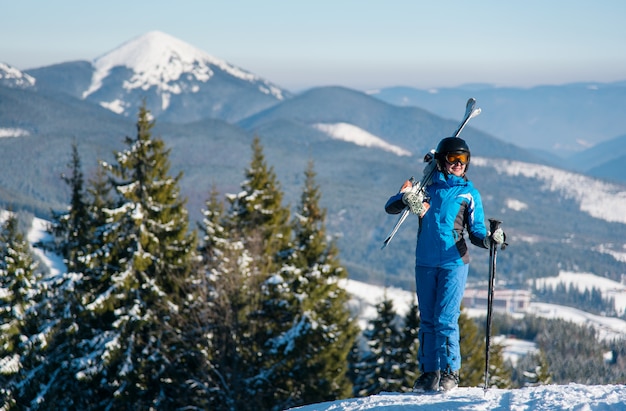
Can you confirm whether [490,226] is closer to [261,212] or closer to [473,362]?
[261,212]

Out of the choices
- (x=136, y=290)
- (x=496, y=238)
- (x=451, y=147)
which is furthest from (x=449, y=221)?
(x=136, y=290)

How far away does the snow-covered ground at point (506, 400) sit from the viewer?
21.2 feet

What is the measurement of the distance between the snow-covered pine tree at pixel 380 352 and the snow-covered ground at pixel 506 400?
59.2 feet

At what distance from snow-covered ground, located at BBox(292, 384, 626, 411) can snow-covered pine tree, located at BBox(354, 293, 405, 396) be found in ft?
59.2

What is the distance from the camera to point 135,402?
1666 cm

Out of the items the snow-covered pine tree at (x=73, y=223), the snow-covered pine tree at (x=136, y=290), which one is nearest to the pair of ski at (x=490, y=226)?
the snow-covered pine tree at (x=136, y=290)

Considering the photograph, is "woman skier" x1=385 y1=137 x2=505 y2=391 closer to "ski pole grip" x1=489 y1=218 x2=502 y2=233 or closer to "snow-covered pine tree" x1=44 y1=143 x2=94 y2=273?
"ski pole grip" x1=489 y1=218 x2=502 y2=233

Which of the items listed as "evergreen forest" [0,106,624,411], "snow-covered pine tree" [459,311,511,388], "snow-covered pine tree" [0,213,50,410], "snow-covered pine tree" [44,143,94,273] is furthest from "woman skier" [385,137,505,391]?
"snow-covered pine tree" [459,311,511,388]

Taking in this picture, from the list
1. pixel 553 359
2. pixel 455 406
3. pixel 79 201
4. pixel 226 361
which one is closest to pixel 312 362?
pixel 226 361

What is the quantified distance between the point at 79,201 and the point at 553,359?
57.3 m

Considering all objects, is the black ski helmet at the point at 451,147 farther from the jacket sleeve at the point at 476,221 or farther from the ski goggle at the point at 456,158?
the jacket sleeve at the point at 476,221

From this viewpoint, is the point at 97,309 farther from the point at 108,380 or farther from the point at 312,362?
the point at 312,362

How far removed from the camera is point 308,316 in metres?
18.1

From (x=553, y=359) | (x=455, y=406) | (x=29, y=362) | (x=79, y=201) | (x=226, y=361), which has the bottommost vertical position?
(x=553, y=359)
